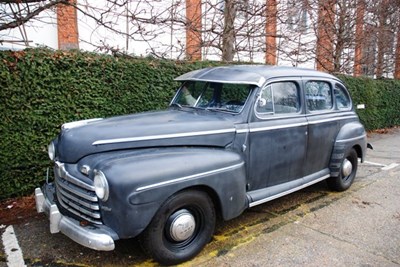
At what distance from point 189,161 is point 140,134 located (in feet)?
1.83

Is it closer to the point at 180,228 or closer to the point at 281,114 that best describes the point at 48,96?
the point at 180,228

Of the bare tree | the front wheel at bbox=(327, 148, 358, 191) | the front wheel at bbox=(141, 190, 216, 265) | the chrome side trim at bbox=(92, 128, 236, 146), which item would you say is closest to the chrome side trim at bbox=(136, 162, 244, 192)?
the front wheel at bbox=(141, 190, 216, 265)

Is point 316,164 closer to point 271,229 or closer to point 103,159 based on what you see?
point 271,229

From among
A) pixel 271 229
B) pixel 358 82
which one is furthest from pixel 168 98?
pixel 358 82

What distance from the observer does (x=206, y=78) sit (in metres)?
4.25

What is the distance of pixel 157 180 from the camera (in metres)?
2.85

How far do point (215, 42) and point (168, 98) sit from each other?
142 inches

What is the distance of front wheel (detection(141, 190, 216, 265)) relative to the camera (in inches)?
117

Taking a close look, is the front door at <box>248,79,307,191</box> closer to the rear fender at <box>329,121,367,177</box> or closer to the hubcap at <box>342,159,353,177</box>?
the rear fender at <box>329,121,367,177</box>

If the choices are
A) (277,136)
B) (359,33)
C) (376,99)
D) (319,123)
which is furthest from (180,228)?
(359,33)

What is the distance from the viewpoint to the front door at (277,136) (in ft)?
12.5

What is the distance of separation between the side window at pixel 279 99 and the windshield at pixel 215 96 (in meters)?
0.22

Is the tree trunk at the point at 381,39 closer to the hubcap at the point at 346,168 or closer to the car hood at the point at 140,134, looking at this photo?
the hubcap at the point at 346,168

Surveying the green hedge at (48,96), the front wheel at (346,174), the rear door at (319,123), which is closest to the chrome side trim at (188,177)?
the rear door at (319,123)
